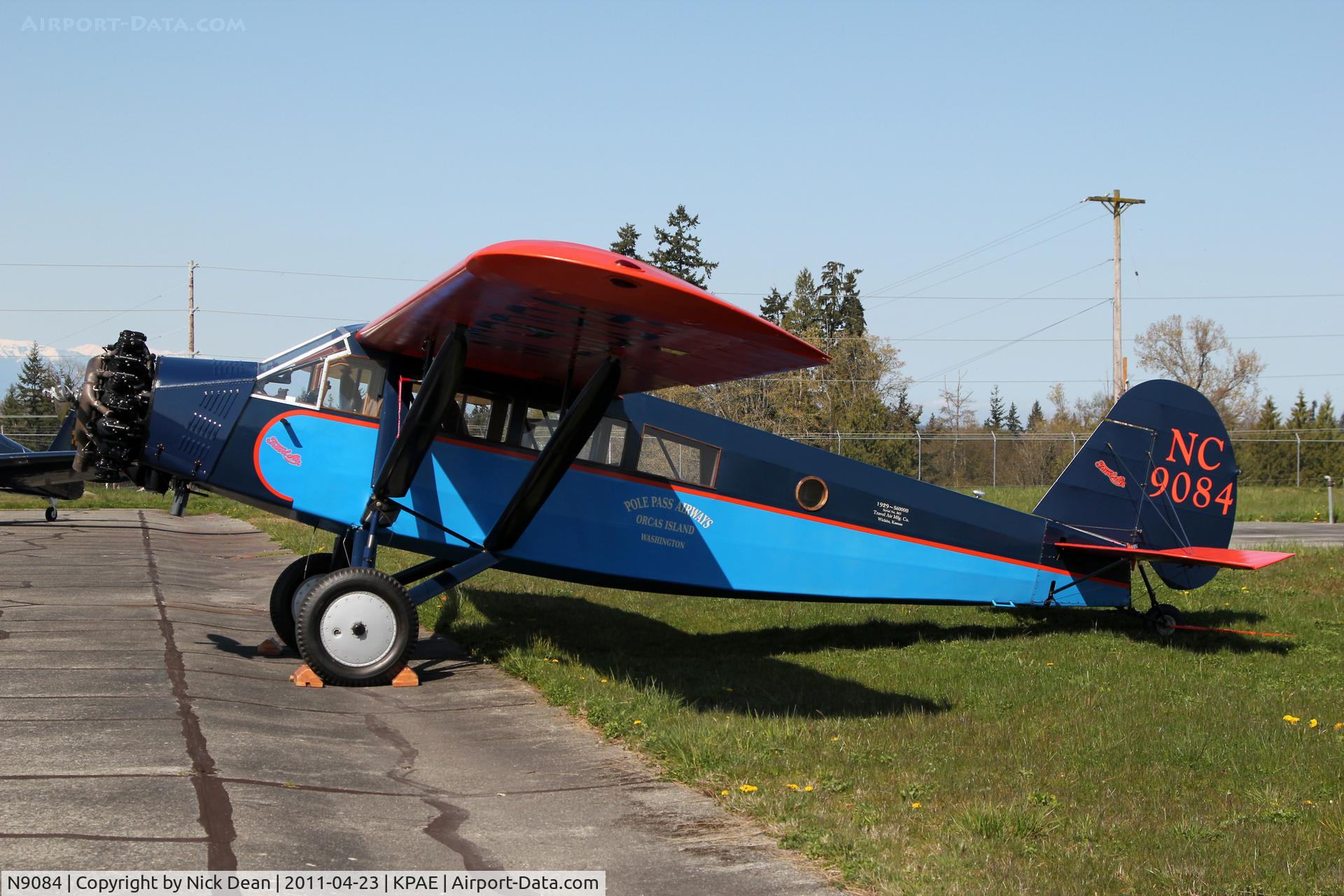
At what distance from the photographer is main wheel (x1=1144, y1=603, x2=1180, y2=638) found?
38.0ft

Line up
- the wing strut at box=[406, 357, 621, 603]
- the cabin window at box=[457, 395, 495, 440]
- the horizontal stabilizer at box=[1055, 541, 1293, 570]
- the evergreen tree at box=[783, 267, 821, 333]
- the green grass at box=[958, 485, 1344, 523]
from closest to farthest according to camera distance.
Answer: the wing strut at box=[406, 357, 621, 603]
the cabin window at box=[457, 395, 495, 440]
the horizontal stabilizer at box=[1055, 541, 1293, 570]
the green grass at box=[958, 485, 1344, 523]
the evergreen tree at box=[783, 267, 821, 333]

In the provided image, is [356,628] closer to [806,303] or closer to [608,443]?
[608,443]

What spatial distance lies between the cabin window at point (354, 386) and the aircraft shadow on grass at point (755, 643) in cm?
264

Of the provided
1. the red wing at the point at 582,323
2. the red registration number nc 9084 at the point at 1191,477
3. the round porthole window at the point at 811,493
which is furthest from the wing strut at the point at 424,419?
the red registration number nc 9084 at the point at 1191,477

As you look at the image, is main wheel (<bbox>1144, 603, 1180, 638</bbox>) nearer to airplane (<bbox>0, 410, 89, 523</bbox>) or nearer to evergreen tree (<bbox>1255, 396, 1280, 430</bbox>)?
airplane (<bbox>0, 410, 89, 523</bbox>)

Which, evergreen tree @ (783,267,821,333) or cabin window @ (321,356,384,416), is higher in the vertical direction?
evergreen tree @ (783,267,821,333)

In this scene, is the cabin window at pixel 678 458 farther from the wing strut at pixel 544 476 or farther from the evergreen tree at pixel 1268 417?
the evergreen tree at pixel 1268 417

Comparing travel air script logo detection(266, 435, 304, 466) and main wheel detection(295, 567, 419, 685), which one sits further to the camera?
travel air script logo detection(266, 435, 304, 466)

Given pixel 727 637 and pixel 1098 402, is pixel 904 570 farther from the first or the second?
pixel 1098 402

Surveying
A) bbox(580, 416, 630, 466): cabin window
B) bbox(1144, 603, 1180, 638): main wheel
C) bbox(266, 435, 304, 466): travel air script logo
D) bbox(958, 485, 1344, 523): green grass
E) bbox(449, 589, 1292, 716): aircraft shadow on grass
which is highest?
bbox(580, 416, 630, 466): cabin window

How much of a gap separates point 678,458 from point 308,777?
523cm

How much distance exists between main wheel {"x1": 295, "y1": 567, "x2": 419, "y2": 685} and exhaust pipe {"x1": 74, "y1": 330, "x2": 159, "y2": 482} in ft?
6.44

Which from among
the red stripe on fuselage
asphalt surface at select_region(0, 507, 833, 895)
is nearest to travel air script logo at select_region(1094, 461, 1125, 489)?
the red stripe on fuselage

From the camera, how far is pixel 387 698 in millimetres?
8578
